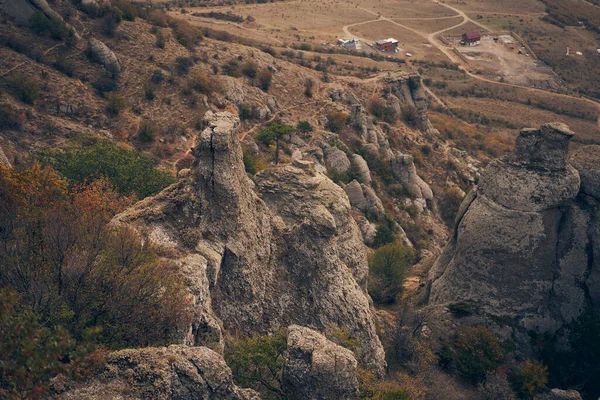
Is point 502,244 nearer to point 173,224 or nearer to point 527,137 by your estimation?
point 527,137

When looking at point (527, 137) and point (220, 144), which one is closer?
point (220, 144)

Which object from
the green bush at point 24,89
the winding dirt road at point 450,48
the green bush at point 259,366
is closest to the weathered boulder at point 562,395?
the green bush at point 259,366

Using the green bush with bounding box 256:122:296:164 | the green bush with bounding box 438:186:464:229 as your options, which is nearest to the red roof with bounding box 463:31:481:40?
the green bush with bounding box 438:186:464:229

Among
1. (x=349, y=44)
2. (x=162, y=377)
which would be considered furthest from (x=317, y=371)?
(x=349, y=44)

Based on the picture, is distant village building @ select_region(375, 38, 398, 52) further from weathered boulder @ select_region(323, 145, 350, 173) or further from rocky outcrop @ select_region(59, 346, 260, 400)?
rocky outcrop @ select_region(59, 346, 260, 400)

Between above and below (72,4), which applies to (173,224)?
below

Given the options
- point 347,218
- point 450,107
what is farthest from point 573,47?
point 347,218
